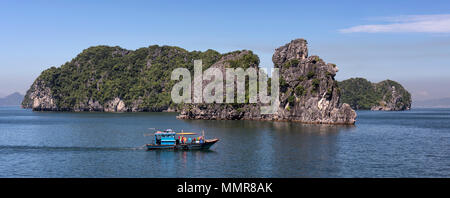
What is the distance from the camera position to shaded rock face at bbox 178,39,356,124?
13775 cm

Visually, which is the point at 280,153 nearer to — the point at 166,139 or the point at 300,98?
the point at 166,139

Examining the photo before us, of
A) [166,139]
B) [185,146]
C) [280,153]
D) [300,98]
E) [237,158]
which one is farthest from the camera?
[300,98]

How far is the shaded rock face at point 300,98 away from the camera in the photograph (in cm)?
13775

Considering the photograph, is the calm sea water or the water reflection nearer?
the calm sea water

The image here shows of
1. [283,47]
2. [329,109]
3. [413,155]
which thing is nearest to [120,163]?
[413,155]

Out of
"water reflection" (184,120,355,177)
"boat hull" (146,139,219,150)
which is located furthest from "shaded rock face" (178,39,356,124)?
"boat hull" (146,139,219,150)

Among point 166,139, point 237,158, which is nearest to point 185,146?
point 166,139

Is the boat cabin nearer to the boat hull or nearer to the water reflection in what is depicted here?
the boat hull

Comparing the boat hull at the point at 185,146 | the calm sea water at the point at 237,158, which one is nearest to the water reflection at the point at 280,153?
the calm sea water at the point at 237,158

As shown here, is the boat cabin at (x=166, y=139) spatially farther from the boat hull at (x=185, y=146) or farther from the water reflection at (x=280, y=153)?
the water reflection at (x=280, y=153)

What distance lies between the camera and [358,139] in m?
91.8

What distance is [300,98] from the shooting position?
149 metres

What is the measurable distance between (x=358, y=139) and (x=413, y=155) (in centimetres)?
2277
